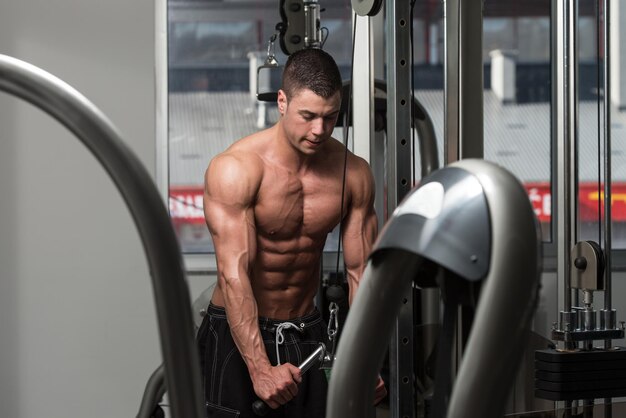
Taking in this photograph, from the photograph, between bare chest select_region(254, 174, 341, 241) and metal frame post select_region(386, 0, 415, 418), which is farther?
bare chest select_region(254, 174, 341, 241)

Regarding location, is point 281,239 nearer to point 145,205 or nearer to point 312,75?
point 312,75

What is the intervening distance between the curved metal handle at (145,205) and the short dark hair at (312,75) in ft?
6.02

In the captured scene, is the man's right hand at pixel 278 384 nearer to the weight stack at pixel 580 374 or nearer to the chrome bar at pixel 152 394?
the weight stack at pixel 580 374

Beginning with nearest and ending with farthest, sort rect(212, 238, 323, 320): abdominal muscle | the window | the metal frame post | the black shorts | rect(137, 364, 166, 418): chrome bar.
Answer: the metal frame post, the black shorts, rect(212, 238, 323, 320): abdominal muscle, rect(137, 364, 166, 418): chrome bar, the window

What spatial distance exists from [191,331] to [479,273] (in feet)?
0.61

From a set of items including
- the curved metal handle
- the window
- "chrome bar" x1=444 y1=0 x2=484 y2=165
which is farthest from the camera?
the window

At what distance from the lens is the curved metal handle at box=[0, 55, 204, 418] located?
54 cm

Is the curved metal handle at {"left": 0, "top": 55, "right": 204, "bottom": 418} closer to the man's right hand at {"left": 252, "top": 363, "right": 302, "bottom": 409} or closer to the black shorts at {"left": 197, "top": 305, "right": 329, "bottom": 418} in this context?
the man's right hand at {"left": 252, "top": 363, "right": 302, "bottom": 409}

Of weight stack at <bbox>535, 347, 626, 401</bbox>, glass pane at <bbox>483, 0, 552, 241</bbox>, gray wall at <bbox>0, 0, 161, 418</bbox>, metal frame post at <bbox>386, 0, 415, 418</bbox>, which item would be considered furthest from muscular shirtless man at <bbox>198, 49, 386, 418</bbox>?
glass pane at <bbox>483, 0, 552, 241</bbox>

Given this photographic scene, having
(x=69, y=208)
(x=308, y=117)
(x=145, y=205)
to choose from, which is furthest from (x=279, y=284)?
(x=145, y=205)

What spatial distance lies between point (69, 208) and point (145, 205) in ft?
12.0

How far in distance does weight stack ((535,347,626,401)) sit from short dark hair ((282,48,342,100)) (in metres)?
0.86

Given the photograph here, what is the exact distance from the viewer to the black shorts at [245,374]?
8.14 feet

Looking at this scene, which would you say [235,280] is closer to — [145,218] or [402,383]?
[402,383]
